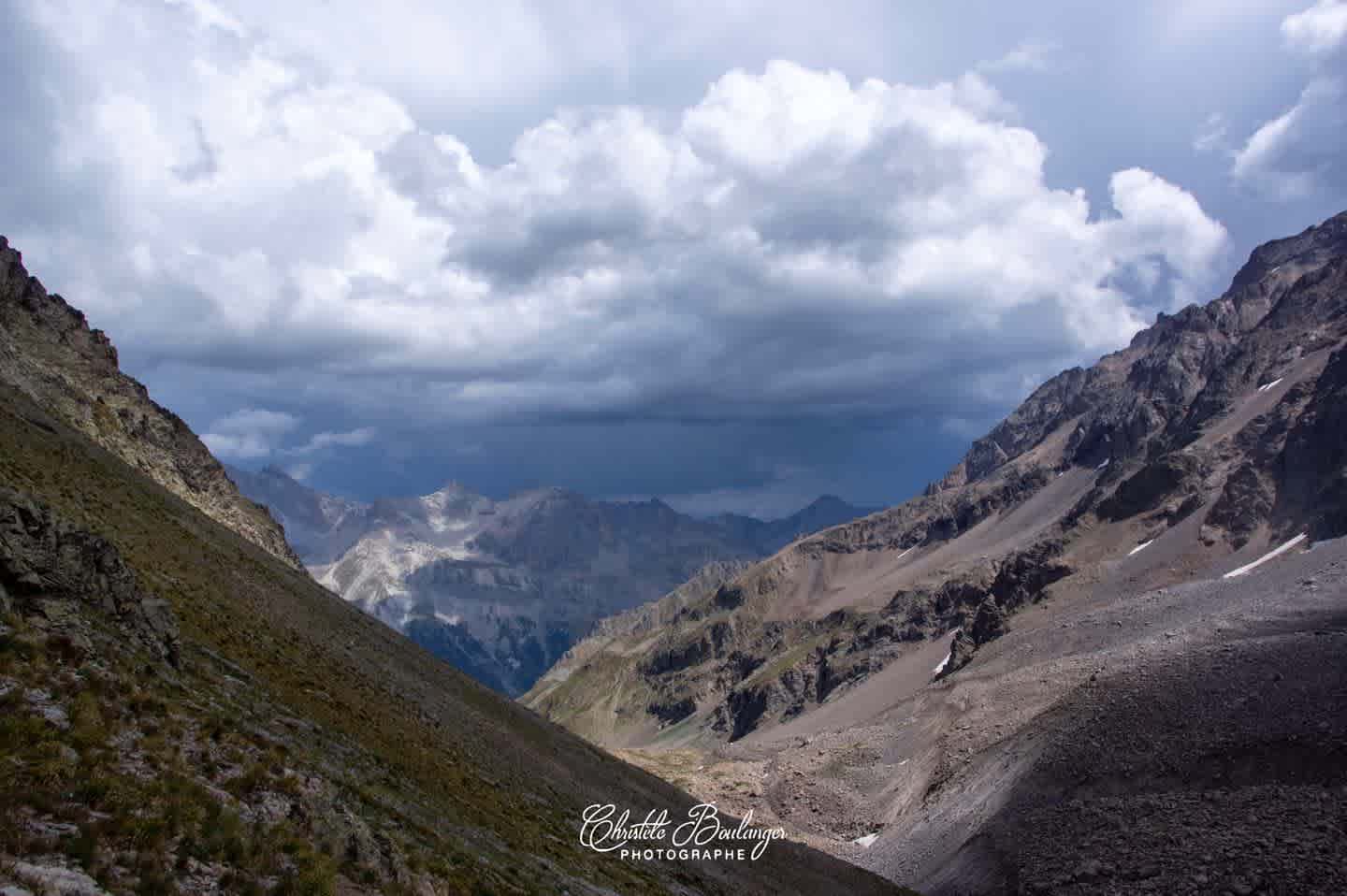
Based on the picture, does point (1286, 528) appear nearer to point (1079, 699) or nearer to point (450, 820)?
point (1079, 699)

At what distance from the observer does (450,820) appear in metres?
25.6

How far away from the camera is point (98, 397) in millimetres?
64438

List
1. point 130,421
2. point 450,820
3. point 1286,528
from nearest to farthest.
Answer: point 450,820
point 130,421
point 1286,528

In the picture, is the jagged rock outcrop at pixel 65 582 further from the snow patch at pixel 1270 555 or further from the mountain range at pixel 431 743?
the snow patch at pixel 1270 555

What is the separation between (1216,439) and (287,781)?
21669cm

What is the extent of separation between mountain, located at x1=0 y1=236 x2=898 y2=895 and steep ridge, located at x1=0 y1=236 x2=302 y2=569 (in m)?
3.41

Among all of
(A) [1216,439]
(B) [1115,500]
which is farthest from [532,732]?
(A) [1216,439]

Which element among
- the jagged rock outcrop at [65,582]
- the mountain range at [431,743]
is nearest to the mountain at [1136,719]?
the mountain range at [431,743]

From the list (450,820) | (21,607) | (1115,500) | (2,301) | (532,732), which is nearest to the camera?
(21,607)

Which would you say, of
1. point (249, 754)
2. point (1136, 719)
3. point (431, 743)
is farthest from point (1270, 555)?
point (249, 754)

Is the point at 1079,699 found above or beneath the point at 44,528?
beneath

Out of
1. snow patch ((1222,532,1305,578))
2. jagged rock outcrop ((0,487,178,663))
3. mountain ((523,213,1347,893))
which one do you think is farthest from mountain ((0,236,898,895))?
snow patch ((1222,532,1305,578))

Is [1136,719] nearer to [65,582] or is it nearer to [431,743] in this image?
[431,743]

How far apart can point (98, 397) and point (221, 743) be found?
59341 millimetres
